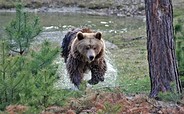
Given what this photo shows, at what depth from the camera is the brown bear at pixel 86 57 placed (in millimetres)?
11779

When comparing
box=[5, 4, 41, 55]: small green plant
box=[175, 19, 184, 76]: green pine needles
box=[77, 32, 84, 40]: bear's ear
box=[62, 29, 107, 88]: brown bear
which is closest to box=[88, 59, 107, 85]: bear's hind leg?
box=[62, 29, 107, 88]: brown bear

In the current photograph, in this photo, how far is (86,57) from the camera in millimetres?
11875

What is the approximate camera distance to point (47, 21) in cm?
3812

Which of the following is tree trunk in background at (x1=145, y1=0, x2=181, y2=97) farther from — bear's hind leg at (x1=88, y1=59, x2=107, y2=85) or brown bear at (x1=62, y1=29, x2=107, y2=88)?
bear's hind leg at (x1=88, y1=59, x2=107, y2=85)

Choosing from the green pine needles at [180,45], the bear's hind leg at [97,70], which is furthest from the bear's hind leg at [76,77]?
the green pine needles at [180,45]

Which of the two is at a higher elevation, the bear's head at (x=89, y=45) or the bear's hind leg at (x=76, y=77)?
the bear's head at (x=89, y=45)

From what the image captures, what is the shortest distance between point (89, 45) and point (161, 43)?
2.48 metres

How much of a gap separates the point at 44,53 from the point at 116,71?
9127mm

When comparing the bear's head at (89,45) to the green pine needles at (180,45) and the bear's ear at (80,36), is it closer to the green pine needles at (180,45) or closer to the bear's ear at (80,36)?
the bear's ear at (80,36)

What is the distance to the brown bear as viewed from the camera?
38.6 feet

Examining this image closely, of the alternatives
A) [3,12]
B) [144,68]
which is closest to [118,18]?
[3,12]

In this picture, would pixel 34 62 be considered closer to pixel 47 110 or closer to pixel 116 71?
pixel 47 110

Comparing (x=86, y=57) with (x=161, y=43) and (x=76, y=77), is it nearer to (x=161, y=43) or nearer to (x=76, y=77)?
(x=76, y=77)

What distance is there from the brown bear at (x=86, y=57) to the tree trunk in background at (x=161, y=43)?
211 centimetres
